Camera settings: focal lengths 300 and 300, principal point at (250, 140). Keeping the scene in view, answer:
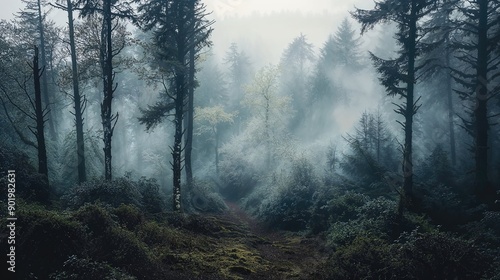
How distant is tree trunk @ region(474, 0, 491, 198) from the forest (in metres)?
0.07

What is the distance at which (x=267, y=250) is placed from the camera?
12.7 metres

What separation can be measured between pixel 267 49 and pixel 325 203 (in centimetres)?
5846

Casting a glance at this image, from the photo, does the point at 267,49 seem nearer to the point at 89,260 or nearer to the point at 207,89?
the point at 207,89

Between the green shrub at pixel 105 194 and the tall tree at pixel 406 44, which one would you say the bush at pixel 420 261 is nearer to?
the tall tree at pixel 406 44

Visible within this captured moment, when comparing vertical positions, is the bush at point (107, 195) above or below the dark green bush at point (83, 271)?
above

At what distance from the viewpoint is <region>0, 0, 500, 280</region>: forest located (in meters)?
7.79

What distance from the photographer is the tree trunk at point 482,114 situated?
1497cm

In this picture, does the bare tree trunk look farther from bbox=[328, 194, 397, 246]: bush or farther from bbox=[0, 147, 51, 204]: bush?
bbox=[0, 147, 51, 204]: bush

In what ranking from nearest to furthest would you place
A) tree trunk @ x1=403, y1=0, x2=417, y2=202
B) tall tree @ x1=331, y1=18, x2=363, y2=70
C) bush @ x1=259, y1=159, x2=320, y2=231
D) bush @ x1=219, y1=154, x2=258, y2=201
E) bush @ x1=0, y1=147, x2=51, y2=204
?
bush @ x1=0, y1=147, x2=51, y2=204, tree trunk @ x1=403, y1=0, x2=417, y2=202, bush @ x1=259, y1=159, x2=320, y2=231, bush @ x1=219, y1=154, x2=258, y2=201, tall tree @ x1=331, y1=18, x2=363, y2=70

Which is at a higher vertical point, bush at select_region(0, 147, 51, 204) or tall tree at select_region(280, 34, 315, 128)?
tall tree at select_region(280, 34, 315, 128)

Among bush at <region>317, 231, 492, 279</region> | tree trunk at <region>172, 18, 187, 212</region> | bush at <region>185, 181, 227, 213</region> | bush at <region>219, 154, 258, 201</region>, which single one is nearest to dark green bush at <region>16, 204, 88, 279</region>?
bush at <region>317, 231, 492, 279</region>

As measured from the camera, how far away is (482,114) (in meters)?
15.1

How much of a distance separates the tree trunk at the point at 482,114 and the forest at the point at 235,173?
0.23 feet

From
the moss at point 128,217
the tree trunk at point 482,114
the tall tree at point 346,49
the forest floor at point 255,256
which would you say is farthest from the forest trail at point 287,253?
the tall tree at point 346,49
